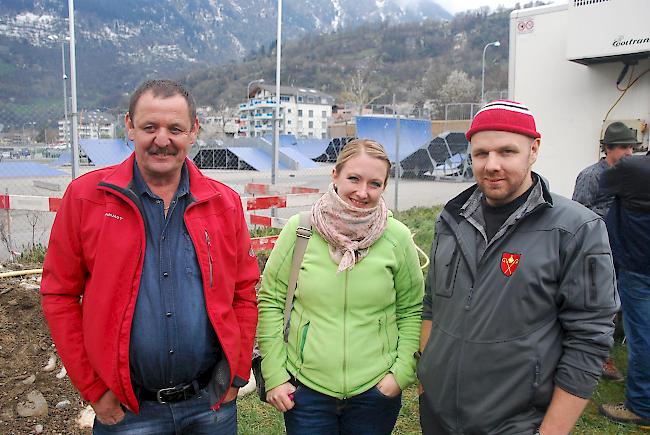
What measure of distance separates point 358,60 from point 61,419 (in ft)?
501

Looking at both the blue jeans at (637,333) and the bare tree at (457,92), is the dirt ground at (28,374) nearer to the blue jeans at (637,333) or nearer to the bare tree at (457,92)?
the blue jeans at (637,333)

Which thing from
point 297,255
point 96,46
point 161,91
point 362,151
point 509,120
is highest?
point 96,46

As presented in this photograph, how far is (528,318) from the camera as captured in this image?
1.80 m

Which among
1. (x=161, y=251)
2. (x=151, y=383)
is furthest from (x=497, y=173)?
(x=151, y=383)

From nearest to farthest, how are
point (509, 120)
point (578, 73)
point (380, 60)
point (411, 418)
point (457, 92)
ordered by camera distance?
point (509, 120), point (411, 418), point (578, 73), point (457, 92), point (380, 60)

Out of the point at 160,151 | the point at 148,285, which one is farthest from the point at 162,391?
the point at 160,151

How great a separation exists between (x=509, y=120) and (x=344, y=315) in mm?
1067

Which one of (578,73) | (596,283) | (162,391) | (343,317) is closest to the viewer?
(596,283)

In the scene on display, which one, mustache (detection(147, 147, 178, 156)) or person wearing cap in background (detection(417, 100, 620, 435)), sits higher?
mustache (detection(147, 147, 178, 156))

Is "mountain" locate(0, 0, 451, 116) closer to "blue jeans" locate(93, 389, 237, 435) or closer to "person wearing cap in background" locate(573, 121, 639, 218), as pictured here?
"blue jeans" locate(93, 389, 237, 435)

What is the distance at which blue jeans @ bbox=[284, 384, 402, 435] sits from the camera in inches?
91.2

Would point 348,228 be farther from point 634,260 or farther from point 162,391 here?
point 634,260

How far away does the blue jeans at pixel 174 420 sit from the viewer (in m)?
2.08

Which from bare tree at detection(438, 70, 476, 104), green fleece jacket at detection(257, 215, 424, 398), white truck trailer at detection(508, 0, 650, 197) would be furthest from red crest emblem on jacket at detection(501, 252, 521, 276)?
bare tree at detection(438, 70, 476, 104)
